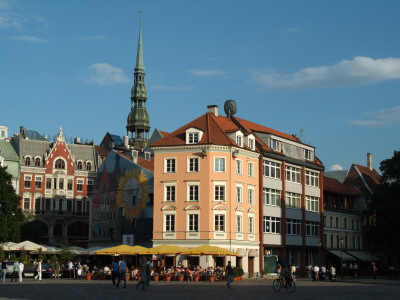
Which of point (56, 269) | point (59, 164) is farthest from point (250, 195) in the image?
point (59, 164)

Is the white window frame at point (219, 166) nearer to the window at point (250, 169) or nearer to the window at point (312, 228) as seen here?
the window at point (250, 169)

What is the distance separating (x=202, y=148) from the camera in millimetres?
64750

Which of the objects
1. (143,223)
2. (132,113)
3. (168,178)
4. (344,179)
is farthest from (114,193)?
Answer: (132,113)

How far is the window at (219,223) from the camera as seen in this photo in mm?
63844

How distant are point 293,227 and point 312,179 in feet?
26.6

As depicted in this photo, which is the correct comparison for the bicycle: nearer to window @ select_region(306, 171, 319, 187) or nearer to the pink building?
the pink building

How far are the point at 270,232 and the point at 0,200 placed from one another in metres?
31.6

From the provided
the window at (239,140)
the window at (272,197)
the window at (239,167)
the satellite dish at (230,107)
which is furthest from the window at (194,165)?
the satellite dish at (230,107)

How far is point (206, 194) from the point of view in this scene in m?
63.9

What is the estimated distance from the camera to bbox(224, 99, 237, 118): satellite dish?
76.1 metres

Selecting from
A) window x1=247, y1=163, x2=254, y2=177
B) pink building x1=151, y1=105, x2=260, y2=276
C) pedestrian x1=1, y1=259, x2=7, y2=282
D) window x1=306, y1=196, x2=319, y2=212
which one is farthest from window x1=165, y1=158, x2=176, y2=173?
window x1=306, y1=196, x2=319, y2=212

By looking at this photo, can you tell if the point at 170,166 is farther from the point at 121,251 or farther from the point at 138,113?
the point at 138,113

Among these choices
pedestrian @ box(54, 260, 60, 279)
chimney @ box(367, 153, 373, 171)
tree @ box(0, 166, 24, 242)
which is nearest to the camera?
pedestrian @ box(54, 260, 60, 279)

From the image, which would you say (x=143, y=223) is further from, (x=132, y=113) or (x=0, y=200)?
(x=132, y=113)
